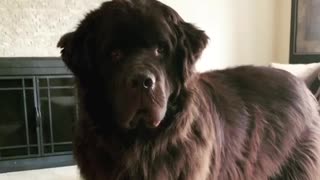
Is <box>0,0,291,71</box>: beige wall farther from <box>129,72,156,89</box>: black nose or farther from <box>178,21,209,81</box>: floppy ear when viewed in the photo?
<box>129,72,156,89</box>: black nose

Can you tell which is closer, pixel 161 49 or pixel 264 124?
pixel 161 49

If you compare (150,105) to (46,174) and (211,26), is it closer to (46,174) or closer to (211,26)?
(46,174)

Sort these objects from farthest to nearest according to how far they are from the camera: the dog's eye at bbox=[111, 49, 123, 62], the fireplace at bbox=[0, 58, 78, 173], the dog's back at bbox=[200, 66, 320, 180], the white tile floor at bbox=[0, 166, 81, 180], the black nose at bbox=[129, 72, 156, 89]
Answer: the fireplace at bbox=[0, 58, 78, 173] < the white tile floor at bbox=[0, 166, 81, 180] < the dog's back at bbox=[200, 66, 320, 180] < the dog's eye at bbox=[111, 49, 123, 62] < the black nose at bbox=[129, 72, 156, 89]

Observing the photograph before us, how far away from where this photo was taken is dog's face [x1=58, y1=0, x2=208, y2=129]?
1141 millimetres

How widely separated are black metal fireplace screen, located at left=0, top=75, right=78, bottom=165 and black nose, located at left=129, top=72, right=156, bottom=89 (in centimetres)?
176

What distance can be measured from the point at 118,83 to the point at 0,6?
6.27 feet

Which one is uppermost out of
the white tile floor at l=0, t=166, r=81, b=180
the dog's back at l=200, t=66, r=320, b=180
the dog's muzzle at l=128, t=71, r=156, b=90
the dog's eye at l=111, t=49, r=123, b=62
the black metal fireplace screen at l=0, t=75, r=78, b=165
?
the dog's eye at l=111, t=49, r=123, b=62

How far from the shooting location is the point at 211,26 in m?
3.46

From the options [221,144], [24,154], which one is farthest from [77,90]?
[24,154]

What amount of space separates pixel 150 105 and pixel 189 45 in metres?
0.28

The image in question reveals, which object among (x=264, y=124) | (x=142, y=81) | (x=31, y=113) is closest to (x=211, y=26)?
(x=31, y=113)

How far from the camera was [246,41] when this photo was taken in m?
3.64

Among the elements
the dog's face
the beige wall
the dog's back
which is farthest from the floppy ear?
the beige wall

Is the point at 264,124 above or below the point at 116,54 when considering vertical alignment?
below
